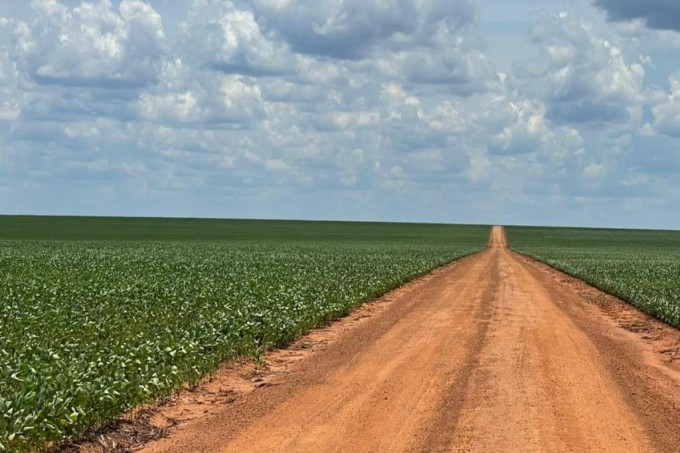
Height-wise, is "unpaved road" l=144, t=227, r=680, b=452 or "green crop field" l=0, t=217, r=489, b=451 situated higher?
"green crop field" l=0, t=217, r=489, b=451

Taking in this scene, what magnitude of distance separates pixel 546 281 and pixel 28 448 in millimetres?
35760

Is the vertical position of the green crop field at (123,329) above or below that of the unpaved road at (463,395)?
above

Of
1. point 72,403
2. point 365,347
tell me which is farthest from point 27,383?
point 365,347

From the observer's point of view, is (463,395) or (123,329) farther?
(123,329)

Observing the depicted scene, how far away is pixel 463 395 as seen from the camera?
13.3m

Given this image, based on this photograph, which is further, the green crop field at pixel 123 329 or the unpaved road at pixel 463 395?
the green crop field at pixel 123 329

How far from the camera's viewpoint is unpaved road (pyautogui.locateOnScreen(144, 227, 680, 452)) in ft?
34.8

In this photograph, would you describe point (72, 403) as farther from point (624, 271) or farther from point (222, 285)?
point (624, 271)

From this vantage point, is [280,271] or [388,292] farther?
[280,271]

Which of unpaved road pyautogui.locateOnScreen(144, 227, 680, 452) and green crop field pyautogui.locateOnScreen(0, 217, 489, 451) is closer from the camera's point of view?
unpaved road pyautogui.locateOnScreen(144, 227, 680, 452)

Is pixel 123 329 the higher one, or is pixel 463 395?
pixel 123 329

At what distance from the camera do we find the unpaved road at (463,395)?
10617mm

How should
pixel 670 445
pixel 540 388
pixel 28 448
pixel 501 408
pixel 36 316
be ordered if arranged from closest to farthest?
1. pixel 28 448
2. pixel 670 445
3. pixel 501 408
4. pixel 540 388
5. pixel 36 316

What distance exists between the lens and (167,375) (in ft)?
47.1
